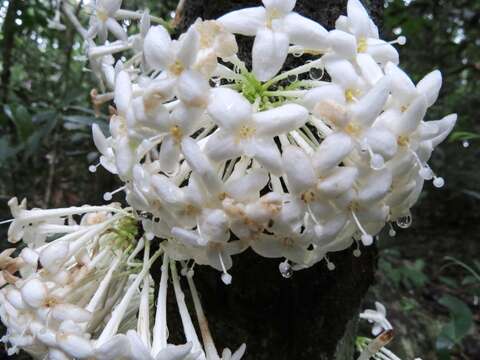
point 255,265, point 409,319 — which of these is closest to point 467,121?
point 409,319

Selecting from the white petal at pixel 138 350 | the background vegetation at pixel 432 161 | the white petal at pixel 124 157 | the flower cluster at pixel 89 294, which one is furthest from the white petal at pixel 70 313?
the background vegetation at pixel 432 161

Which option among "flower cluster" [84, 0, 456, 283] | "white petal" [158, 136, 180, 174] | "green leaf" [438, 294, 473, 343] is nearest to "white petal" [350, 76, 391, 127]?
"flower cluster" [84, 0, 456, 283]

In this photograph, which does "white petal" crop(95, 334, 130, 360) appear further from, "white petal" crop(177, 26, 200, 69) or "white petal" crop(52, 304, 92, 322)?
"white petal" crop(177, 26, 200, 69)

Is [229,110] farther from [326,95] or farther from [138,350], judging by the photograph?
[138,350]

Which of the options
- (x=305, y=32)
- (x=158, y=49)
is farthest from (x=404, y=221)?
(x=158, y=49)

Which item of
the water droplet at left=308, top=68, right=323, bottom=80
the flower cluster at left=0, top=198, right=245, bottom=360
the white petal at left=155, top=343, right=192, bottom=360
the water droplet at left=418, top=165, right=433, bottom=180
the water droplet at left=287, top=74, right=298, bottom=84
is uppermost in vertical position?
the water droplet at left=308, top=68, right=323, bottom=80

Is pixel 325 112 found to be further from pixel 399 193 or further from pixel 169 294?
pixel 169 294
